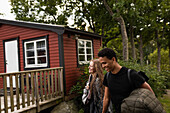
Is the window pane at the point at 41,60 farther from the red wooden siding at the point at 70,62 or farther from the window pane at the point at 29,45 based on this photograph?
the red wooden siding at the point at 70,62

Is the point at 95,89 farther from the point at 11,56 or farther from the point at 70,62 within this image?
the point at 11,56

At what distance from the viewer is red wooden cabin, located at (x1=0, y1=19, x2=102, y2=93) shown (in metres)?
6.78

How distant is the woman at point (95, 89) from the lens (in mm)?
3055

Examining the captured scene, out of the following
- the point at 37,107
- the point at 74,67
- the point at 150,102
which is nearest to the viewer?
the point at 150,102

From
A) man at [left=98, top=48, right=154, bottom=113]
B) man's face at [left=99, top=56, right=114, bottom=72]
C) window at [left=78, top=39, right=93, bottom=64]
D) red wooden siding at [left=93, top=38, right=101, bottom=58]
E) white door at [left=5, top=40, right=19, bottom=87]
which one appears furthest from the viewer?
red wooden siding at [left=93, top=38, right=101, bottom=58]

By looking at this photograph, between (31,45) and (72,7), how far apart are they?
13875 mm

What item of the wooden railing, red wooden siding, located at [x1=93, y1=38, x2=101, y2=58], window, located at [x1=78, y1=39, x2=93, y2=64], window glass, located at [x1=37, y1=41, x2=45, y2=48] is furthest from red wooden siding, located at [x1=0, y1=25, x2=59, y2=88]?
red wooden siding, located at [x1=93, y1=38, x2=101, y2=58]

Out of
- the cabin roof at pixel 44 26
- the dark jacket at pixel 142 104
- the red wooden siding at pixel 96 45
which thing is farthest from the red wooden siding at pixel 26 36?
the dark jacket at pixel 142 104

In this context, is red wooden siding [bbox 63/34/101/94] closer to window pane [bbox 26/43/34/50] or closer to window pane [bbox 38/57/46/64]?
window pane [bbox 38/57/46/64]

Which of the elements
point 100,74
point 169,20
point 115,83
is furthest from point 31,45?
point 169,20

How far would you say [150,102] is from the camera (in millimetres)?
1369

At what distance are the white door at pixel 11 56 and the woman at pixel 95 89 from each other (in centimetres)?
654

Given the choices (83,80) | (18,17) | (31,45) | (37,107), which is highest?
(18,17)

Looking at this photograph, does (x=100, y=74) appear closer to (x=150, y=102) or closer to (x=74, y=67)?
(x=150, y=102)
